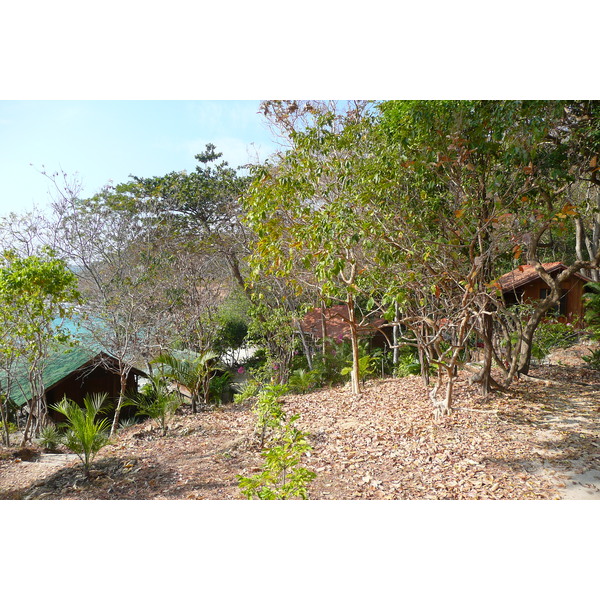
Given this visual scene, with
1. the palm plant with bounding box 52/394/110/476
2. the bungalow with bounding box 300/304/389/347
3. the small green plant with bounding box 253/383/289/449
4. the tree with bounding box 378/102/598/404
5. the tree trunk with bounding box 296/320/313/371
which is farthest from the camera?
the bungalow with bounding box 300/304/389/347

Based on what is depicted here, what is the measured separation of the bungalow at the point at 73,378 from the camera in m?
3.61

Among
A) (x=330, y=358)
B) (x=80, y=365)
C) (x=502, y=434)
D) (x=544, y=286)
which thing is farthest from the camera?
(x=330, y=358)

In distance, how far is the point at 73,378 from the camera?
3.77 m

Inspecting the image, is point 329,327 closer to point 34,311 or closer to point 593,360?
point 593,360

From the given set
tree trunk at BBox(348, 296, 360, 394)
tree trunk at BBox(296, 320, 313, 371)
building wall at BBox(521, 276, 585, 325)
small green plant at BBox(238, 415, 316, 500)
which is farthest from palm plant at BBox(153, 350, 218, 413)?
building wall at BBox(521, 276, 585, 325)

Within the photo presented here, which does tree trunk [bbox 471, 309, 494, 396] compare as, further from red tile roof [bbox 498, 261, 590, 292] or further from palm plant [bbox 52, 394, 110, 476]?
palm plant [bbox 52, 394, 110, 476]

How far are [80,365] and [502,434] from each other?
3.33m

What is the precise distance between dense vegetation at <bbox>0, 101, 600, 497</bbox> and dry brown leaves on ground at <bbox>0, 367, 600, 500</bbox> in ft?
0.79

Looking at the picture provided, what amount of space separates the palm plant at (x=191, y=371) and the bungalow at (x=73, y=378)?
0.63 metres

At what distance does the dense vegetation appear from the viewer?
3.20 metres

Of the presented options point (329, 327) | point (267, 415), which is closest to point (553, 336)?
point (329, 327)
